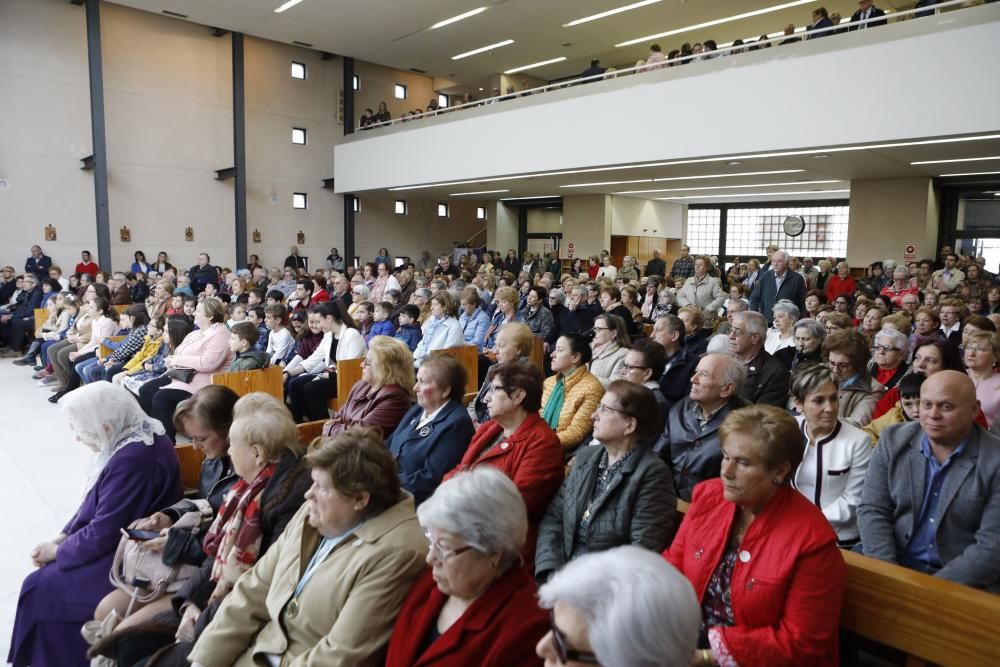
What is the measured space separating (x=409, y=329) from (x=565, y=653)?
5.52m

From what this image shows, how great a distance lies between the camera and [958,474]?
204 centimetres

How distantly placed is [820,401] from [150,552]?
2486mm

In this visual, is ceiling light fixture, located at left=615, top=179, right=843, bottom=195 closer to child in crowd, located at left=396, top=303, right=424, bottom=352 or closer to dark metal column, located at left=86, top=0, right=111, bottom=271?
child in crowd, located at left=396, top=303, right=424, bottom=352

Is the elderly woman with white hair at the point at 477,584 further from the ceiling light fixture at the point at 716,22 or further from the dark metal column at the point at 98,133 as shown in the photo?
the dark metal column at the point at 98,133

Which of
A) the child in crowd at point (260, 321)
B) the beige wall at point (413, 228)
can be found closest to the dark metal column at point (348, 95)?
the beige wall at point (413, 228)

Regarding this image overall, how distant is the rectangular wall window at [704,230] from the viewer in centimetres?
1814

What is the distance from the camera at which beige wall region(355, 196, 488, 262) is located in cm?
1750

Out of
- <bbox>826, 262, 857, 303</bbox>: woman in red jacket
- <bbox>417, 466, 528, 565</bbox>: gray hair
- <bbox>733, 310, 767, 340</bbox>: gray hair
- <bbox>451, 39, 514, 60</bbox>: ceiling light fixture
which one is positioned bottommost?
<bbox>417, 466, 528, 565</bbox>: gray hair

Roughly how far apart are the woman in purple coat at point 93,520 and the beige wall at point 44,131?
1224 cm

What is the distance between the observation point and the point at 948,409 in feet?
6.75

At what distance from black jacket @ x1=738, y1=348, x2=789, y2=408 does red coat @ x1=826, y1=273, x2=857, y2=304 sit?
605 cm

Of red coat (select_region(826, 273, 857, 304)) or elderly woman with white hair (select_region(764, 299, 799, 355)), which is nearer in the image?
elderly woman with white hair (select_region(764, 299, 799, 355))

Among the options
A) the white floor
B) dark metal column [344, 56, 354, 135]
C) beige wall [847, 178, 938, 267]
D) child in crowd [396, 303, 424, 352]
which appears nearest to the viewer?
the white floor

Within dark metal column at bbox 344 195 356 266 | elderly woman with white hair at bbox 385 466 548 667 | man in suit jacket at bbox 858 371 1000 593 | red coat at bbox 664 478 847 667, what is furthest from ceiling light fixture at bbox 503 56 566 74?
elderly woman with white hair at bbox 385 466 548 667
